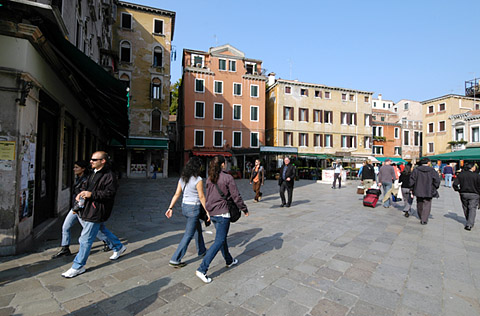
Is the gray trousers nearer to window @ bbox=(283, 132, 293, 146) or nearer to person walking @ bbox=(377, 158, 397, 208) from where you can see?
person walking @ bbox=(377, 158, 397, 208)

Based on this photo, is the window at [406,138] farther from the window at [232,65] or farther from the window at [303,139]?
the window at [232,65]

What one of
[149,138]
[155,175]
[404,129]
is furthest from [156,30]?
[404,129]

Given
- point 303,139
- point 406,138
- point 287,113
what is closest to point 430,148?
point 406,138

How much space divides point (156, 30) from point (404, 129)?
35680 mm

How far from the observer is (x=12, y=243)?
4113 millimetres

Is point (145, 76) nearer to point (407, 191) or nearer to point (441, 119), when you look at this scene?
point (407, 191)

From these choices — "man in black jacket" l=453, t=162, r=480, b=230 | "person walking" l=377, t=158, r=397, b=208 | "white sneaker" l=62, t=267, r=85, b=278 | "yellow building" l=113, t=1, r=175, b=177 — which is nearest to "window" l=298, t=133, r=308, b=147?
"yellow building" l=113, t=1, r=175, b=177

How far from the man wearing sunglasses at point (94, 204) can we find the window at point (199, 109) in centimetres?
2403

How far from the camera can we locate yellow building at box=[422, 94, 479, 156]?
35438 millimetres

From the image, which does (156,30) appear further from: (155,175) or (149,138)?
(155,175)

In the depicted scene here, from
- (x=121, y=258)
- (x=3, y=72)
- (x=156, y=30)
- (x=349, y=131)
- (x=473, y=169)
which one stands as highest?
(x=156, y=30)

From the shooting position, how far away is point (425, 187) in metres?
6.62

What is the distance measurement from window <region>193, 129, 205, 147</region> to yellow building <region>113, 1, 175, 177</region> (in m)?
3.50

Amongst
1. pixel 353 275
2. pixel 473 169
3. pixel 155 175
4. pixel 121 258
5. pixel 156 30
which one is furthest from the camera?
pixel 156 30
